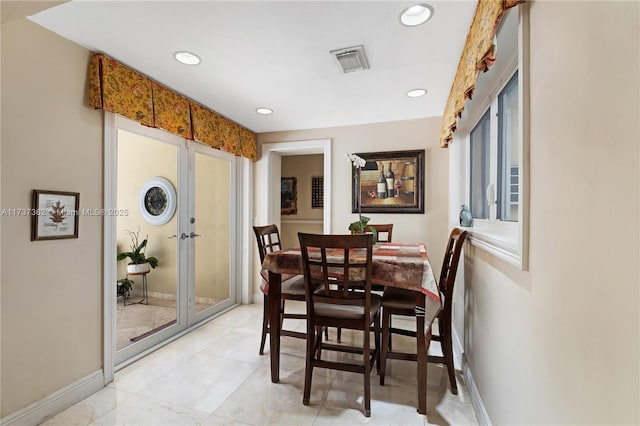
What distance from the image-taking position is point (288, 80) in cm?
235

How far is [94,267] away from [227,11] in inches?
73.7

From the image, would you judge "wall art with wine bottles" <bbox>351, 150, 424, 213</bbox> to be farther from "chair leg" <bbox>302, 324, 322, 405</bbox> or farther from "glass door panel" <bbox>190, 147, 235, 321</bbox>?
"chair leg" <bbox>302, 324, 322, 405</bbox>

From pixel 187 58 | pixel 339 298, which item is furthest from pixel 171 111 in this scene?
pixel 339 298

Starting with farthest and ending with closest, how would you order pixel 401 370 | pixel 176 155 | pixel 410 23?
1. pixel 176 155
2. pixel 401 370
3. pixel 410 23

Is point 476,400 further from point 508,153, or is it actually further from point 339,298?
point 508,153

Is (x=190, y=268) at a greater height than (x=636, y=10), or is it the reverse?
(x=636, y=10)

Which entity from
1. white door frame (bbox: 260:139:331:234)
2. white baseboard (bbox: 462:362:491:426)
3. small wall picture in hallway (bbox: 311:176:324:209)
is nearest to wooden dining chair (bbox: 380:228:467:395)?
white baseboard (bbox: 462:362:491:426)

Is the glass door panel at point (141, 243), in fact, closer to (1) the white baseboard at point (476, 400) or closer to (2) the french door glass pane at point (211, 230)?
(2) the french door glass pane at point (211, 230)

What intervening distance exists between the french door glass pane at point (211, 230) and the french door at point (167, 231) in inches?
0.4

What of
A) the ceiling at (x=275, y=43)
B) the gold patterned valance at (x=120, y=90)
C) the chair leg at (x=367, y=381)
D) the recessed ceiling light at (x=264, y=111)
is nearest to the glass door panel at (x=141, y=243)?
the gold patterned valance at (x=120, y=90)

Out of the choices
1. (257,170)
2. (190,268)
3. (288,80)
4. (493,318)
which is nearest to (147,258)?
(190,268)

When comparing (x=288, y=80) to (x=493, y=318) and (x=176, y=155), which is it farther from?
(x=493, y=318)

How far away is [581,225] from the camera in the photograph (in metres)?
0.73

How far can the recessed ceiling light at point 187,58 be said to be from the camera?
77.2 inches
